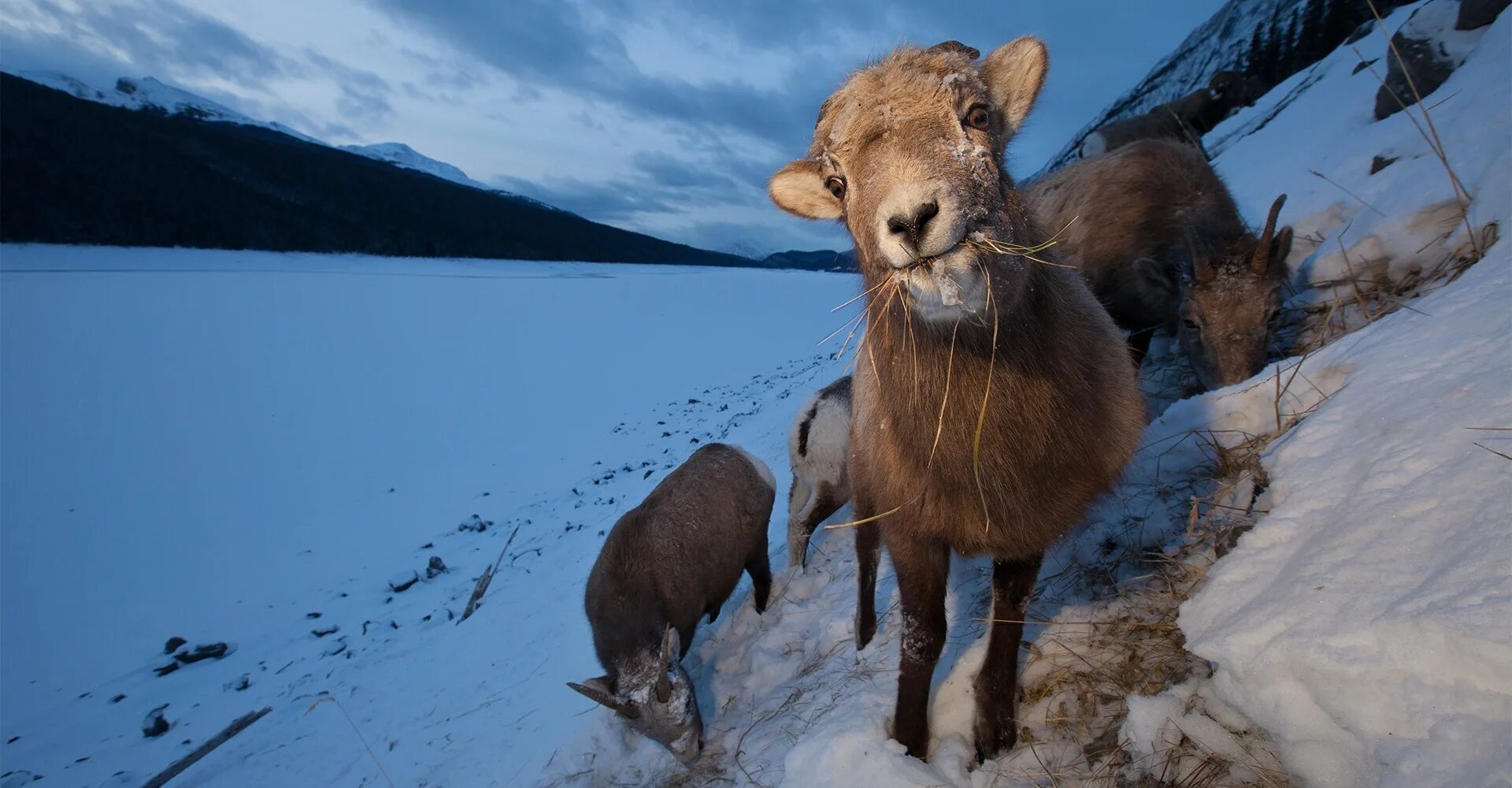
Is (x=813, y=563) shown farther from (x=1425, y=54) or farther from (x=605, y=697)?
(x=1425, y=54)

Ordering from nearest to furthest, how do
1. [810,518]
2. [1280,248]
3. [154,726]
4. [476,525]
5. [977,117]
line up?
[977,117], [1280,248], [810,518], [154,726], [476,525]

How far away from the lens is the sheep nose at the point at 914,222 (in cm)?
186

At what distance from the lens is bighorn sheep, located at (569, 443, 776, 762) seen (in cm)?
488

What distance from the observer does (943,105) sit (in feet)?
7.57

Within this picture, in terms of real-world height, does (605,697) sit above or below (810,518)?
below

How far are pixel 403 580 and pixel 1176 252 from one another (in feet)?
40.6

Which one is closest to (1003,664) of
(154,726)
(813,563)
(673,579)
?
(813,563)

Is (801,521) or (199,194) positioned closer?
(801,521)

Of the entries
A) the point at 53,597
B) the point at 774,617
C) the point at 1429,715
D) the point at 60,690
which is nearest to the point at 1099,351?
the point at 1429,715

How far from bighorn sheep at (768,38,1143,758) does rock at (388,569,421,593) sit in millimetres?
10574

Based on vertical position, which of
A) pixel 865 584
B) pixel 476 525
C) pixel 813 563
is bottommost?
pixel 476 525

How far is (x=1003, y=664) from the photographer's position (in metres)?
2.92

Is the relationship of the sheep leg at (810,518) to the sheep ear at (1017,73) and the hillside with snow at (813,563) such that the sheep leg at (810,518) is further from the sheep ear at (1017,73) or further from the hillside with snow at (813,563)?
the sheep ear at (1017,73)

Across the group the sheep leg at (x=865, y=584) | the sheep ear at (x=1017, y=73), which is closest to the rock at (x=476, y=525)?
the sheep leg at (x=865, y=584)
